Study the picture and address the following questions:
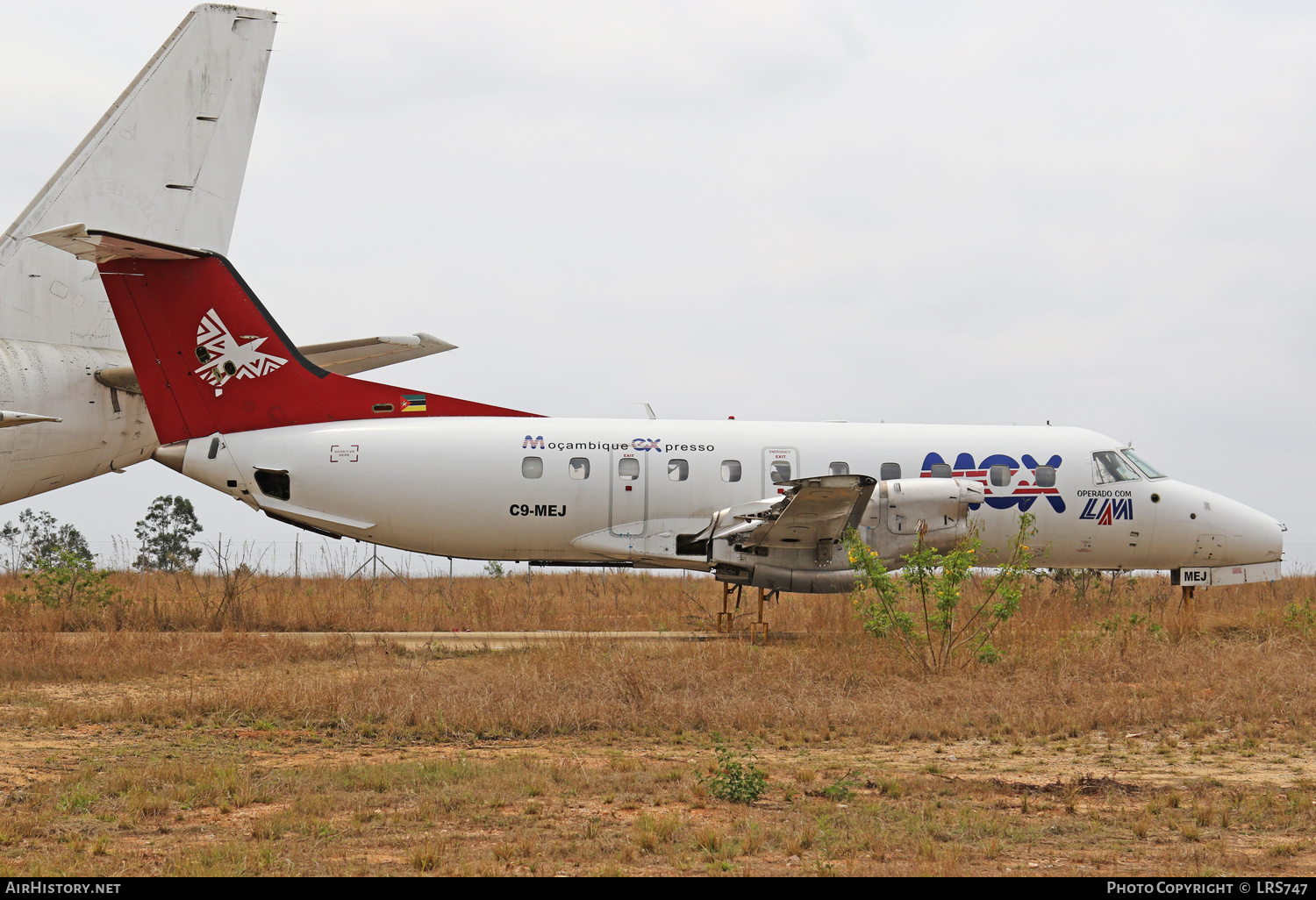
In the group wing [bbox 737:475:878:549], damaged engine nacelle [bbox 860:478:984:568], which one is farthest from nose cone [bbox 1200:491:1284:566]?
wing [bbox 737:475:878:549]

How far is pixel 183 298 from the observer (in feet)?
52.3

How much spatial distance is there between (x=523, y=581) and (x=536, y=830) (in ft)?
86.7

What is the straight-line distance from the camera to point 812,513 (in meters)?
15.4

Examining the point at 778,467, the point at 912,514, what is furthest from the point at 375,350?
the point at 912,514

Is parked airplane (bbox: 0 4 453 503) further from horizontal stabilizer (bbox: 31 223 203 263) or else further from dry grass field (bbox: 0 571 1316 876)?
dry grass field (bbox: 0 571 1316 876)

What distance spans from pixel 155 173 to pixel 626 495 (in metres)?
9.73

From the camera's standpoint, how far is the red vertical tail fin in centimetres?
1573

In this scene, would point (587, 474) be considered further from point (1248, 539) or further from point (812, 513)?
point (1248, 539)

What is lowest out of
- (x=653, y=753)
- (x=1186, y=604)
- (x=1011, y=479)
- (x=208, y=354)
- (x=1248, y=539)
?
(x=653, y=753)

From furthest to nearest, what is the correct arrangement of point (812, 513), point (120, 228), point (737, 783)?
point (120, 228) < point (812, 513) < point (737, 783)

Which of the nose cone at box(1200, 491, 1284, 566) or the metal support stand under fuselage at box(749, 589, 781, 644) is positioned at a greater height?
the nose cone at box(1200, 491, 1284, 566)

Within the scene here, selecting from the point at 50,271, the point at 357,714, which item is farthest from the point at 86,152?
the point at 357,714

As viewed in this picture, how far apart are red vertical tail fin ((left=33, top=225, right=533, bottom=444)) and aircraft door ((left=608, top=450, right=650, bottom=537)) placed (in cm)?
424
